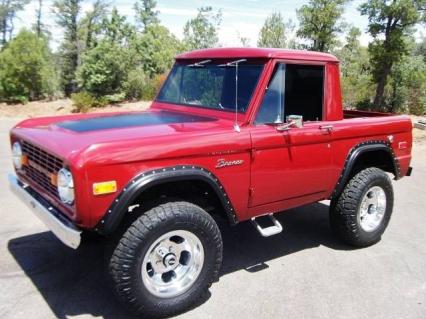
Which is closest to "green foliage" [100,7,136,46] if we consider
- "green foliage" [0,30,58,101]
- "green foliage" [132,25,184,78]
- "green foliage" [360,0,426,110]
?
"green foliage" [132,25,184,78]

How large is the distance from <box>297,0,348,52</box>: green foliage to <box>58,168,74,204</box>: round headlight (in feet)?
58.3

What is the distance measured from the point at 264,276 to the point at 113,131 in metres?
1.90

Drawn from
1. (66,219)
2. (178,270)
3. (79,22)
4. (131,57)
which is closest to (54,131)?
(66,219)

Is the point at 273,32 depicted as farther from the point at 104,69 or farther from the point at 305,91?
the point at 305,91

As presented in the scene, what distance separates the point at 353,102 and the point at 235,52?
1540cm

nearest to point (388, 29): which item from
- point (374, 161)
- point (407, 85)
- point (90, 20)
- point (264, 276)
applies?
point (407, 85)

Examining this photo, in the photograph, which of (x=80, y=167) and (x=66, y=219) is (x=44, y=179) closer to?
(x=66, y=219)

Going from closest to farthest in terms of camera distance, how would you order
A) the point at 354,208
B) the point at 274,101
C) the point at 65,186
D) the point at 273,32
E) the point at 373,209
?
the point at 65,186 < the point at 274,101 < the point at 354,208 < the point at 373,209 < the point at 273,32

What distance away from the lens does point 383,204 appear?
16.5 feet

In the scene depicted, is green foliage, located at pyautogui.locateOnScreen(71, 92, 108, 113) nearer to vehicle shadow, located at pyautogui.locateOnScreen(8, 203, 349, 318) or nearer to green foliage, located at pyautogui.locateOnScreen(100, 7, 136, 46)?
green foliage, located at pyautogui.locateOnScreen(100, 7, 136, 46)

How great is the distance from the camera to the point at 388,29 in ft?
52.2

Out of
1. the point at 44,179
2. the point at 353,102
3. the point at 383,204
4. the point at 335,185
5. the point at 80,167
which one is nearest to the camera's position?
Result: the point at 80,167

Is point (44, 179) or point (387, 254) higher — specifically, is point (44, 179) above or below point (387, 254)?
above

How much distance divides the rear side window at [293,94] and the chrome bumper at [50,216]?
5.66 feet
